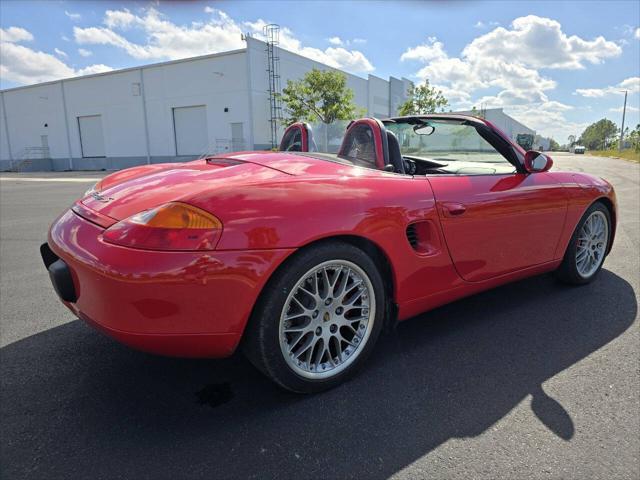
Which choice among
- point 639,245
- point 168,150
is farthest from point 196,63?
point 639,245

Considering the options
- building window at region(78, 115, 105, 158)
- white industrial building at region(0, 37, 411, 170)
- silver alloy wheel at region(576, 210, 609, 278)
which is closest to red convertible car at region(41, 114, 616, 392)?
silver alloy wheel at region(576, 210, 609, 278)

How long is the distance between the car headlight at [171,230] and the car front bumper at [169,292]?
1.2 inches

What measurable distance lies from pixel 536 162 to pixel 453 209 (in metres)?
0.99

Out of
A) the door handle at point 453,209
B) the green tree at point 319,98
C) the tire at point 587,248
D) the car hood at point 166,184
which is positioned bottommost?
the tire at point 587,248

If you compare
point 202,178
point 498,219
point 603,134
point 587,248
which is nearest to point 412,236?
point 498,219

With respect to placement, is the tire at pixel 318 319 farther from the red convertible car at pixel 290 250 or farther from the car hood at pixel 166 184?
the car hood at pixel 166 184

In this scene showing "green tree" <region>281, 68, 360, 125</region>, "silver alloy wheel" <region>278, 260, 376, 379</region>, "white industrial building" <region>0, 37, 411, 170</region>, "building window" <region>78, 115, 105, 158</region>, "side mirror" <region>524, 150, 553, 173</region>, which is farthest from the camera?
"building window" <region>78, 115, 105, 158</region>

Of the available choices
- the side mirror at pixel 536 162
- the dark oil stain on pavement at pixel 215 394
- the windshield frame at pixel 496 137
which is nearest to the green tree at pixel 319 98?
the windshield frame at pixel 496 137

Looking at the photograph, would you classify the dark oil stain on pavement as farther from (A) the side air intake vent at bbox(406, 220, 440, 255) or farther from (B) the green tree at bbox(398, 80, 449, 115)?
(B) the green tree at bbox(398, 80, 449, 115)

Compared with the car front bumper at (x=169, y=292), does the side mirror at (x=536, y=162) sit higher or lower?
→ higher

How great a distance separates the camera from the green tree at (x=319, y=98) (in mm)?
25906

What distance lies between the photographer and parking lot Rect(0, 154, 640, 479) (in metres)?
1.67

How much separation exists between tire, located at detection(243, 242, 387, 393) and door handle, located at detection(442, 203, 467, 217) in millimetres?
562

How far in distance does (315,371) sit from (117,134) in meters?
35.2
